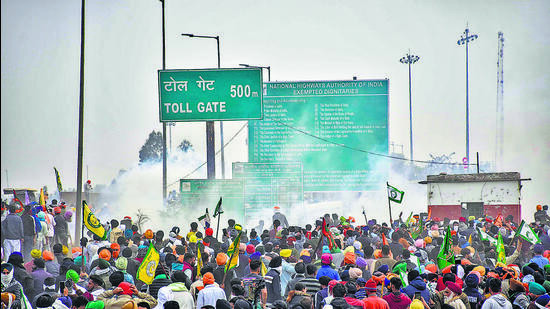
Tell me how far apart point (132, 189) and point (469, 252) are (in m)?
30.3

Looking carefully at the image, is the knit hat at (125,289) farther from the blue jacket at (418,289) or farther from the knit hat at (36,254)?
the knit hat at (36,254)

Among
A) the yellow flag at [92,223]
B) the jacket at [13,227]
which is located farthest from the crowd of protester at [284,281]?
the jacket at [13,227]

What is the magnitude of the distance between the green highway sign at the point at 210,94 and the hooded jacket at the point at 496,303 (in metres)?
14.0

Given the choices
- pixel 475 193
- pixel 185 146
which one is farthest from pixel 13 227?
pixel 185 146

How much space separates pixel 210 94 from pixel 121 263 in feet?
34.2

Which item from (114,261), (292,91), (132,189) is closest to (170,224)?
(292,91)

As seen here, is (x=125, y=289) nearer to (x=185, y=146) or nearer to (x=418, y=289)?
(x=418, y=289)

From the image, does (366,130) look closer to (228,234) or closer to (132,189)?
(228,234)

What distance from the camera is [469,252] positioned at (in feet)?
45.2

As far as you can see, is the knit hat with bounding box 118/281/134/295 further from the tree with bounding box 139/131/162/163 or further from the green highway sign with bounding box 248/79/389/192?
the tree with bounding box 139/131/162/163

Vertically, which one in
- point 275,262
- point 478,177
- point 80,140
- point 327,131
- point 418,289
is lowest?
point 418,289

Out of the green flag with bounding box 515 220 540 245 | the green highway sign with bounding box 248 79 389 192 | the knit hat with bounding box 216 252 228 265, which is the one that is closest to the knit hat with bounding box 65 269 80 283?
the knit hat with bounding box 216 252 228 265

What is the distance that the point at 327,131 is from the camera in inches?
1190

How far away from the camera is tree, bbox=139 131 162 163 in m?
95.2
